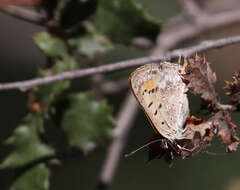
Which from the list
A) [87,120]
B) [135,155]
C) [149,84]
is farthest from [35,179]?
[135,155]

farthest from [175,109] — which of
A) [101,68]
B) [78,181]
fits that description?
[78,181]

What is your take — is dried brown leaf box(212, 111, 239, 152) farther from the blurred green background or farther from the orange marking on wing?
the blurred green background

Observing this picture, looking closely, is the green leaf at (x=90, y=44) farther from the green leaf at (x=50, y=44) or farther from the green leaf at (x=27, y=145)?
the green leaf at (x=27, y=145)

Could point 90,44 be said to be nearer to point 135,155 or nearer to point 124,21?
point 124,21

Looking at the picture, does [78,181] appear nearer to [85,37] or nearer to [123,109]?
[123,109]

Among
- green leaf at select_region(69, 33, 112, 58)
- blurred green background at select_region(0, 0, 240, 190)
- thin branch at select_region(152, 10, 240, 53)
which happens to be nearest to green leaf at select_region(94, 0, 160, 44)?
green leaf at select_region(69, 33, 112, 58)

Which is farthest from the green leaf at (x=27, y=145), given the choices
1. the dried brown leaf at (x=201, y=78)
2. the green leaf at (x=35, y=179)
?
the dried brown leaf at (x=201, y=78)
